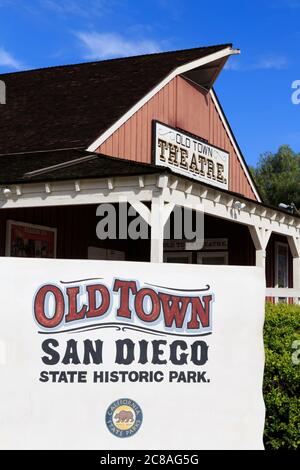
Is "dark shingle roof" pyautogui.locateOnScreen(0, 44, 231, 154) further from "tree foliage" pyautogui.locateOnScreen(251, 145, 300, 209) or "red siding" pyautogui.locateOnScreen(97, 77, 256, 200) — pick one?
"tree foliage" pyautogui.locateOnScreen(251, 145, 300, 209)

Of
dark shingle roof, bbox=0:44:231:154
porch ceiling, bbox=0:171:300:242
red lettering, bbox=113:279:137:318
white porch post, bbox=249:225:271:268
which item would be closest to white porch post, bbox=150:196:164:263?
porch ceiling, bbox=0:171:300:242

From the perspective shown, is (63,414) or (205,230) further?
(205,230)

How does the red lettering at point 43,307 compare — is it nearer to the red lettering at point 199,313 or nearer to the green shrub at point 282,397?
the red lettering at point 199,313

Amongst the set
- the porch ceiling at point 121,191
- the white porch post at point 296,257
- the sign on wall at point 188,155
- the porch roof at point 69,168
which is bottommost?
the white porch post at point 296,257

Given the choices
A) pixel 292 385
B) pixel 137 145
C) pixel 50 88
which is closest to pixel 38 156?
pixel 137 145

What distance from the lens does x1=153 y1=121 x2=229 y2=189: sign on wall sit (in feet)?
60.4

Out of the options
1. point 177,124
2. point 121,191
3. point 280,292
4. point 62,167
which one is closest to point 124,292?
point 121,191

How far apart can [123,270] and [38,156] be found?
9882 millimetres

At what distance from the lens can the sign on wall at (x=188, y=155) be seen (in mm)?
18406

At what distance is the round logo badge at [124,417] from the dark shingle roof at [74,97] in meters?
10.5

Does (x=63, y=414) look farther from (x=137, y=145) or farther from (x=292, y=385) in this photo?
(x=137, y=145)

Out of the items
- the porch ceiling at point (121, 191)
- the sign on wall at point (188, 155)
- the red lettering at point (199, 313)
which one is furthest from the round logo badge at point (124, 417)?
the sign on wall at point (188, 155)

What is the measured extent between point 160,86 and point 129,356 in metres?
13.0

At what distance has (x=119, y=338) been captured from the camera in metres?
6.70
